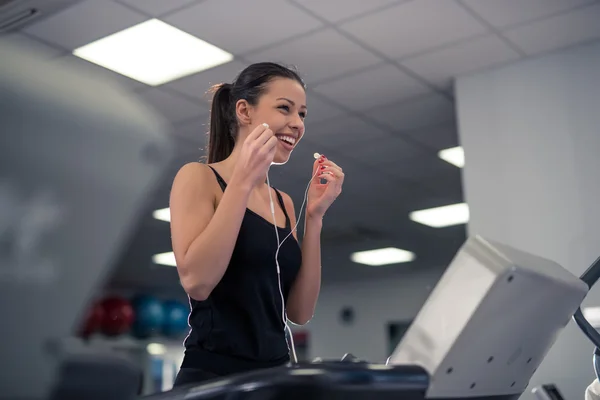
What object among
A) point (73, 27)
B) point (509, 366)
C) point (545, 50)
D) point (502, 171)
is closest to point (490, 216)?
point (502, 171)

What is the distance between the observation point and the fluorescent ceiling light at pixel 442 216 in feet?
23.6

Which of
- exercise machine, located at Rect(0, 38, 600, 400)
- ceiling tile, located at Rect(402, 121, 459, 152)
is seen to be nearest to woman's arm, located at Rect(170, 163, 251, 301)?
exercise machine, located at Rect(0, 38, 600, 400)

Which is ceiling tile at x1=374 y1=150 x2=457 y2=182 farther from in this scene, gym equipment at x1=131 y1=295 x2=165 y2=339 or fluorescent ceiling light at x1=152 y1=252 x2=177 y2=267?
fluorescent ceiling light at x1=152 y1=252 x2=177 y2=267

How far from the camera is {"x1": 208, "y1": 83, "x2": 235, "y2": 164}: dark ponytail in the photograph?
1.59m

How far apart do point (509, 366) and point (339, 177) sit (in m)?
0.72

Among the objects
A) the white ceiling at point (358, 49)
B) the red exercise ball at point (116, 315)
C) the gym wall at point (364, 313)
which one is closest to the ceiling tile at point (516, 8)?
the white ceiling at point (358, 49)

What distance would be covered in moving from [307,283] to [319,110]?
126 inches

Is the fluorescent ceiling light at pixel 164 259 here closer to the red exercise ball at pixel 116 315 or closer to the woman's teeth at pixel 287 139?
the red exercise ball at pixel 116 315

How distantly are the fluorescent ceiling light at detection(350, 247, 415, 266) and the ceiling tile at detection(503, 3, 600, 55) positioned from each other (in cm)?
555

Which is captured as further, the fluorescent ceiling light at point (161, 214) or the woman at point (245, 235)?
the fluorescent ceiling light at point (161, 214)

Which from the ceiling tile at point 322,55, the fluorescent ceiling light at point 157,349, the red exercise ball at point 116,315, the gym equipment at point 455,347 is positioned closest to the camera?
the gym equipment at point 455,347

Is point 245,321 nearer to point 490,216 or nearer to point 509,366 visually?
point 509,366

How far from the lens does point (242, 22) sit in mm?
3441

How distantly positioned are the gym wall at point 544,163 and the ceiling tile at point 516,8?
1.71ft
